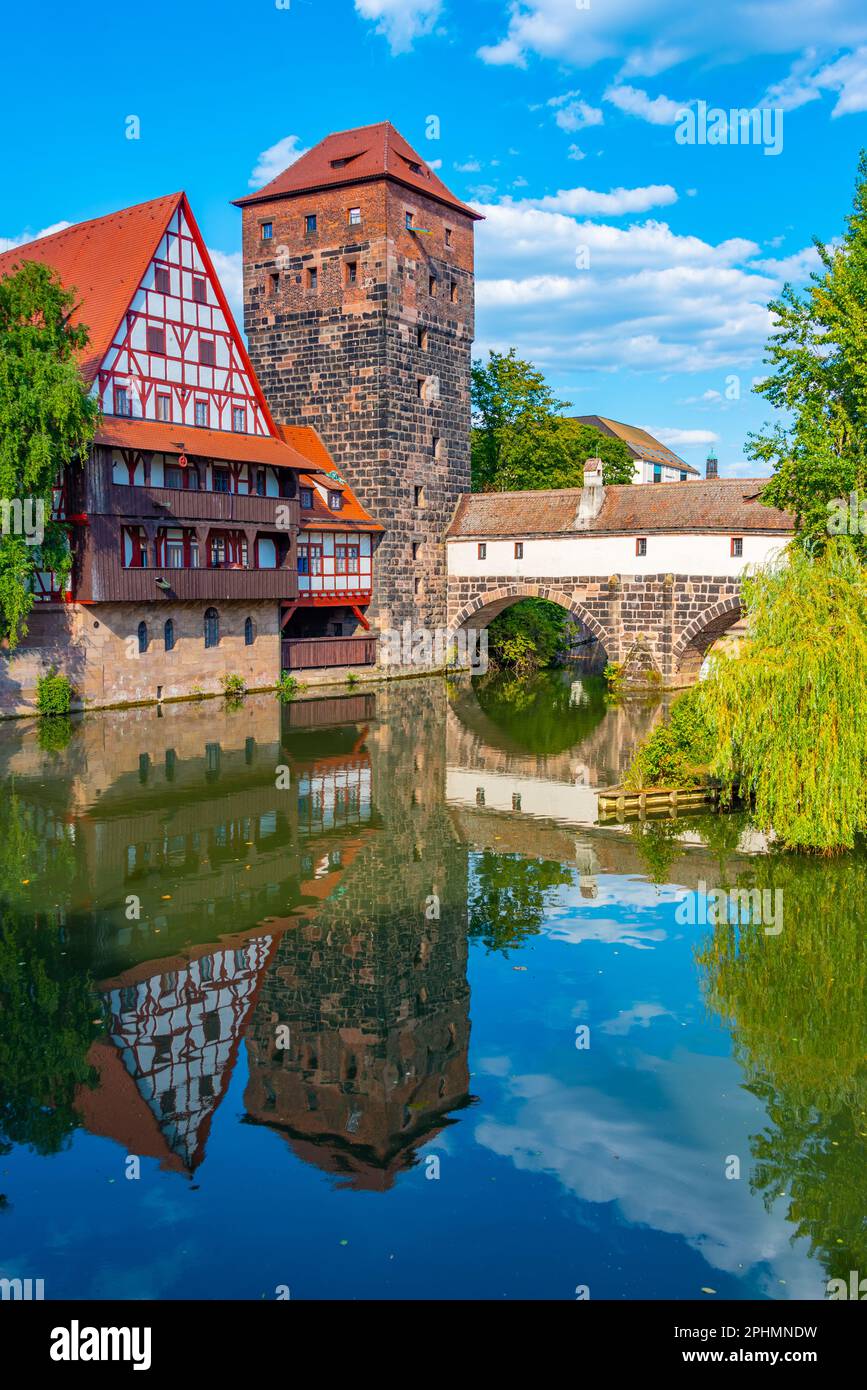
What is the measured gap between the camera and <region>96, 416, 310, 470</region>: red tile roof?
3309 centimetres

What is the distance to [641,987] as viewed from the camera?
12477 millimetres

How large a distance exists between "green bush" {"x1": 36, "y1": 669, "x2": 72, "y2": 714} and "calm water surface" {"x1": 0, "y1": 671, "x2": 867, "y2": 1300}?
12.0m

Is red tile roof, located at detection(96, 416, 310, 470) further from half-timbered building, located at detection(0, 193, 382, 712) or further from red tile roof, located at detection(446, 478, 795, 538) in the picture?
red tile roof, located at detection(446, 478, 795, 538)

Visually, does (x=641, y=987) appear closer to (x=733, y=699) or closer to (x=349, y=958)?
(x=349, y=958)

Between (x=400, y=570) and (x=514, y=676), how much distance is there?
298 inches

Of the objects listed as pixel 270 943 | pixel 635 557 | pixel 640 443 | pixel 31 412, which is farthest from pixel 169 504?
pixel 640 443

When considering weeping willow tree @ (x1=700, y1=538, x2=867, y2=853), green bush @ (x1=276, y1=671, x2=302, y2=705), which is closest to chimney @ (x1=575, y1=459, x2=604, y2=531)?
green bush @ (x1=276, y1=671, x2=302, y2=705)

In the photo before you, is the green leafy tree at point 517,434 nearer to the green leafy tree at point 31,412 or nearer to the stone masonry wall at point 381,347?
the stone masonry wall at point 381,347

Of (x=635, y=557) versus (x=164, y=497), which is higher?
(x=164, y=497)

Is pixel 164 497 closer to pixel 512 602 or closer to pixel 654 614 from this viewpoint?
pixel 654 614

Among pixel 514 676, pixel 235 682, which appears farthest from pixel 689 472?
→ pixel 235 682

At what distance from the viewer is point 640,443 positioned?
114 metres

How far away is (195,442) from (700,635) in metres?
19.6

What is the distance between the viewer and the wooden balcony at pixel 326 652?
42031 mm
